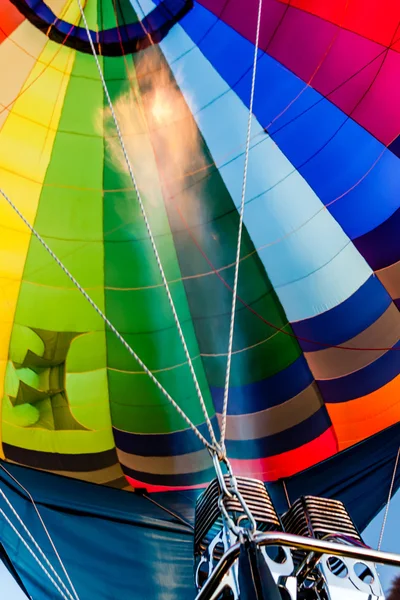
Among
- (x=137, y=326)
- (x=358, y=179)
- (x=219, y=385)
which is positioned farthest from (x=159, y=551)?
(x=358, y=179)

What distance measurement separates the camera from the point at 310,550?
49.6 inches

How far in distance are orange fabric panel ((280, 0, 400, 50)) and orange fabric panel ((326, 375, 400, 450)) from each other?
2069mm

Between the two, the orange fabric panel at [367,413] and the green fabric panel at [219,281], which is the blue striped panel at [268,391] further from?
the orange fabric panel at [367,413]

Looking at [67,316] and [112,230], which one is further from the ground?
[112,230]

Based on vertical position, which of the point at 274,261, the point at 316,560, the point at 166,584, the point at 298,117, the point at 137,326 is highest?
the point at 298,117

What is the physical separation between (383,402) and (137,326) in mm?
1654

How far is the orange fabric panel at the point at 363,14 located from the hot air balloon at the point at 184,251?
1 cm

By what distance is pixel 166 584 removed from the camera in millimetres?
3340

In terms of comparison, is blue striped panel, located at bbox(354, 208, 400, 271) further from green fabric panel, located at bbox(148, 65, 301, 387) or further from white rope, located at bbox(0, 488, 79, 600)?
white rope, located at bbox(0, 488, 79, 600)

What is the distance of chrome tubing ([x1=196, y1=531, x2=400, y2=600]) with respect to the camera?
48.8 inches

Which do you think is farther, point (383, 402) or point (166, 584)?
point (383, 402)

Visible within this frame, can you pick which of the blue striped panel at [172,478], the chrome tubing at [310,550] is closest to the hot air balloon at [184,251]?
the blue striped panel at [172,478]

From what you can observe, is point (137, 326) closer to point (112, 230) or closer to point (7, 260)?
point (112, 230)

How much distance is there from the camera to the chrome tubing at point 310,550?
1239 millimetres
